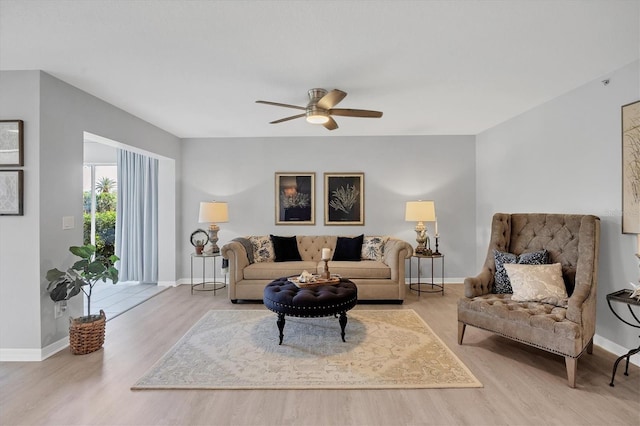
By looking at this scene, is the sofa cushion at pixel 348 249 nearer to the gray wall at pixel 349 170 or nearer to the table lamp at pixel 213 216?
the gray wall at pixel 349 170

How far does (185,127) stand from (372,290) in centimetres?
367

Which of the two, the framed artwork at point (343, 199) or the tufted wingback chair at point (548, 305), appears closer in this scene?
the tufted wingback chair at point (548, 305)

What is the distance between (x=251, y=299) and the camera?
13.8 feet

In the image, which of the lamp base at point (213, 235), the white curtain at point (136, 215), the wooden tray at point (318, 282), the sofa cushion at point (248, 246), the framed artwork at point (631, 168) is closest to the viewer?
the framed artwork at point (631, 168)

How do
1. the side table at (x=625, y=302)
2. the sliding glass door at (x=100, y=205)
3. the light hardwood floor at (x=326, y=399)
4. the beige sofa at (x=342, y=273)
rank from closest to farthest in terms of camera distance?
the light hardwood floor at (x=326, y=399)
the side table at (x=625, y=302)
the beige sofa at (x=342, y=273)
the sliding glass door at (x=100, y=205)

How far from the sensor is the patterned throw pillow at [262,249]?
4.59 meters

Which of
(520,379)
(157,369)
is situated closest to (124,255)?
(157,369)

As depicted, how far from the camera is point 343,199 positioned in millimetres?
5195

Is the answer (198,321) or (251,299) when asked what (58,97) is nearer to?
(198,321)

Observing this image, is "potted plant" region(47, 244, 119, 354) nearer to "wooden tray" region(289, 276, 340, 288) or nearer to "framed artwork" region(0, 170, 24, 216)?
"framed artwork" region(0, 170, 24, 216)

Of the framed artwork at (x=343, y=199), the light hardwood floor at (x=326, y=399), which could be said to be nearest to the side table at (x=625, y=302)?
the light hardwood floor at (x=326, y=399)

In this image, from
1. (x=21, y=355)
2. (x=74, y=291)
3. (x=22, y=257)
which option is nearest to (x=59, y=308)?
(x=74, y=291)

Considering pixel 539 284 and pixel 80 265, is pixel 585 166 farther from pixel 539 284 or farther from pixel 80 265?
pixel 80 265

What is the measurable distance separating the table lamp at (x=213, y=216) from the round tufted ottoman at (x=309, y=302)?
2.02 metres
